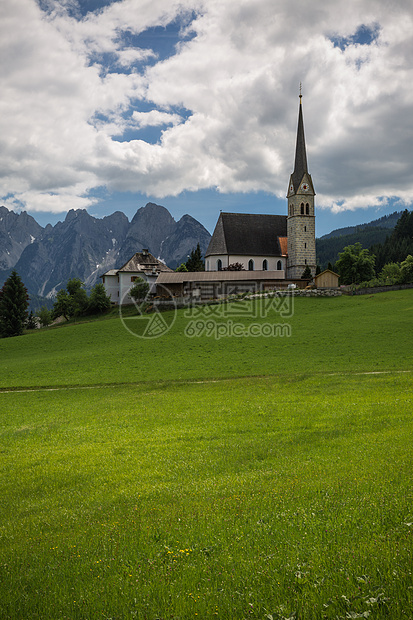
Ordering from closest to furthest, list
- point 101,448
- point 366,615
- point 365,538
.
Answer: point 366,615 → point 365,538 → point 101,448

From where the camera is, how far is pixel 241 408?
16.8 meters

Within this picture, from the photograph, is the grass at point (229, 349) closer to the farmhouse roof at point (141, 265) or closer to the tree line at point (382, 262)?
the tree line at point (382, 262)

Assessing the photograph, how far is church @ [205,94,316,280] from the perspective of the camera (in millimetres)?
78938

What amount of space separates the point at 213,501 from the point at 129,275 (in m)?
82.2

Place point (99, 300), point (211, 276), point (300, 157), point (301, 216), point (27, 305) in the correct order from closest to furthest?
1. point (211, 276)
2. point (27, 305)
3. point (99, 300)
4. point (301, 216)
5. point (300, 157)

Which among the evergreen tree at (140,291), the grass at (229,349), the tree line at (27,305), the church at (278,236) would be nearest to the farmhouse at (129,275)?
the tree line at (27,305)

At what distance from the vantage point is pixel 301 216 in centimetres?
7925

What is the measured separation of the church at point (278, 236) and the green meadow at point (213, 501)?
58893 millimetres

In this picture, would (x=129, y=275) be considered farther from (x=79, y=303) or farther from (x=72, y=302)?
(x=79, y=303)

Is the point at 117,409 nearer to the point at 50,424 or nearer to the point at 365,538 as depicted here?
the point at 50,424

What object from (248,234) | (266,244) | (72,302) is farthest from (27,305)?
(266,244)

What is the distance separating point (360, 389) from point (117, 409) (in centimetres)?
1195

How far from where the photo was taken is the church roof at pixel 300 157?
78.6 m

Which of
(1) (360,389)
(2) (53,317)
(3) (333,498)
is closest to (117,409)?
(1) (360,389)
